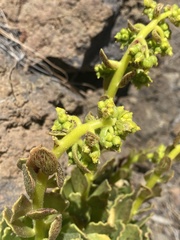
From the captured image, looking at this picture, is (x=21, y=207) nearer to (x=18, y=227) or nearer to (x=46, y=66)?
(x=18, y=227)

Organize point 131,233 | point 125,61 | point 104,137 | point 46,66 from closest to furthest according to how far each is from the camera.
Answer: point 104,137 → point 125,61 → point 131,233 → point 46,66

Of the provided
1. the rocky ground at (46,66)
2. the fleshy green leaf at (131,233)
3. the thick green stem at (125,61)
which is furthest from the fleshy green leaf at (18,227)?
the thick green stem at (125,61)

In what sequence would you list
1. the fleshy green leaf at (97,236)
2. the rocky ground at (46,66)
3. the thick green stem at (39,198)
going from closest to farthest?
the thick green stem at (39,198)
the fleshy green leaf at (97,236)
the rocky ground at (46,66)

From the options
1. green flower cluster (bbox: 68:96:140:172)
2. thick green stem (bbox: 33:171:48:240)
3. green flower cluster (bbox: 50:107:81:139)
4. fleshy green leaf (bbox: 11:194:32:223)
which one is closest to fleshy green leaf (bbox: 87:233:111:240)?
thick green stem (bbox: 33:171:48:240)

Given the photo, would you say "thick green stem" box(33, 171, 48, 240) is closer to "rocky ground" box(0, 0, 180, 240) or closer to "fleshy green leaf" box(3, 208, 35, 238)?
"fleshy green leaf" box(3, 208, 35, 238)

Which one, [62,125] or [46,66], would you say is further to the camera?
[46,66]

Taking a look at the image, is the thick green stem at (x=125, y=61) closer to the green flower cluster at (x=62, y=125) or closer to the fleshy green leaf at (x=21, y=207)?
the green flower cluster at (x=62, y=125)

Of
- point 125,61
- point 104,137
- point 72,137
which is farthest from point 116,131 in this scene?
point 125,61
